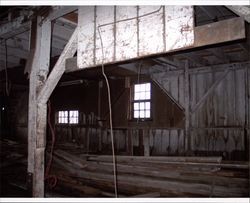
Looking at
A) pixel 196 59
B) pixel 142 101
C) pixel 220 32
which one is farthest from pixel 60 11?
pixel 142 101

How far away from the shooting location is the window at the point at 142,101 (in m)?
9.86

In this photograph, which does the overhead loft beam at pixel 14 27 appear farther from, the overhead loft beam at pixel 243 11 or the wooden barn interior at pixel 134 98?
the overhead loft beam at pixel 243 11

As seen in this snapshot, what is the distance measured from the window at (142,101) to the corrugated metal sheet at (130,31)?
252 inches

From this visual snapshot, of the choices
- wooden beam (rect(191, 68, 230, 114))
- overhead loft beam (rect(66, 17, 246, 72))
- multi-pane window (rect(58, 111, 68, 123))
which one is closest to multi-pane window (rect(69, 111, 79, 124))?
multi-pane window (rect(58, 111, 68, 123))

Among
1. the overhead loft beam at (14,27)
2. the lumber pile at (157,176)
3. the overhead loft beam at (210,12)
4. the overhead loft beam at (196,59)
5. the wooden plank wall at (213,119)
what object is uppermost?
the overhead loft beam at (210,12)

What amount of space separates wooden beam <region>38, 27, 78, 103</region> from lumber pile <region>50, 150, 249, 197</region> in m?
1.95

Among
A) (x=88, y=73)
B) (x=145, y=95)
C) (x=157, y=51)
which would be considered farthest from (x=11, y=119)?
(x=157, y=51)

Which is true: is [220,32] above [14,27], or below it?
below

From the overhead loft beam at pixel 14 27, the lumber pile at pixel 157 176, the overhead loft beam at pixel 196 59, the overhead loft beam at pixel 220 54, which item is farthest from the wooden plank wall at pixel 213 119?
the overhead loft beam at pixel 14 27

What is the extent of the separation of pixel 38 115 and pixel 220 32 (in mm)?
2897

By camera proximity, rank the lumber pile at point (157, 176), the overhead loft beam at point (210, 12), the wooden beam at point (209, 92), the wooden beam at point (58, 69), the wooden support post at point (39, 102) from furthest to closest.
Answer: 1. the wooden beam at point (209, 92)
2. the overhead loft beam at point (210, 12)
3. the lumber pile at point (157, 176)
4. the wooden support post at point (39, 102)
5. the wooden beam at point (58, 69)

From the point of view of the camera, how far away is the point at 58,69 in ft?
12.9

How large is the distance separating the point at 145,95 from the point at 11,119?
32.7ft

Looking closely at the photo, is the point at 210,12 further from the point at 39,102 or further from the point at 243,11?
the point at 39,102
